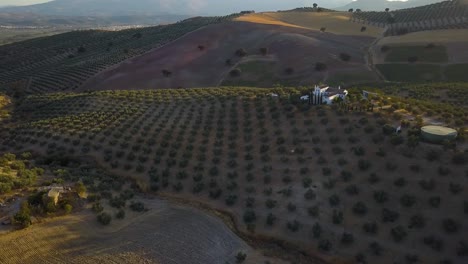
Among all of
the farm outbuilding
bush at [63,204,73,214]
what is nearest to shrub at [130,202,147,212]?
bush at [63,204,73,214]

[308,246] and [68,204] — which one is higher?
[68,204]

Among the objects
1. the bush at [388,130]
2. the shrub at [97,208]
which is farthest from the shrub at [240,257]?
the bush at [388,130]

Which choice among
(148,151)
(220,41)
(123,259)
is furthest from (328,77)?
(123,259)

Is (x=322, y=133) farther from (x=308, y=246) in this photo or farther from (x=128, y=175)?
(x=128, y=175)

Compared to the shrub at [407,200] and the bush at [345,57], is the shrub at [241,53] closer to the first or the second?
the bush at [345,57]

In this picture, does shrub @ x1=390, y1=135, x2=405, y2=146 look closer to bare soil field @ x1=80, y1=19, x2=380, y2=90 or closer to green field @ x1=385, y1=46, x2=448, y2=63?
bare soil field @ x1=80, y1=19, x2=380, y2=90
